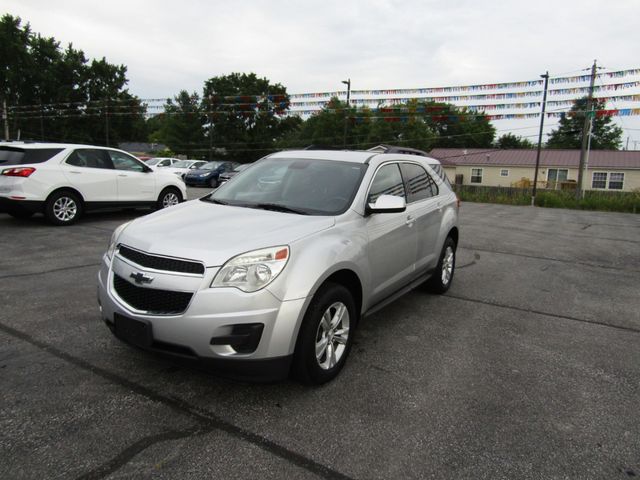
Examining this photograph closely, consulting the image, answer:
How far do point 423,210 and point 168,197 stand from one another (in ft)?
27.1

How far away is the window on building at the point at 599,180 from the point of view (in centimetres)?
4006

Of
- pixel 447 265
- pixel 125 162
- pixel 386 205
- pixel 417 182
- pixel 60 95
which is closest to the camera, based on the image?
pixel 386 205

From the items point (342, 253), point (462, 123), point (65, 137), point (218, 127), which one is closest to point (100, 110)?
point (65, 137)

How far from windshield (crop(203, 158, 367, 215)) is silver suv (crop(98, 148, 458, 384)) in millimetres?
11

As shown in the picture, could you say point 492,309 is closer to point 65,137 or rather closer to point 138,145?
point 65,137

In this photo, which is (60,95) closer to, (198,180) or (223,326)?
(198,180)

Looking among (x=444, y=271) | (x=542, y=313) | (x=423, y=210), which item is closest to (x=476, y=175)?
(x=444, y=271)

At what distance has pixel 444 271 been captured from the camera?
18.2 ft


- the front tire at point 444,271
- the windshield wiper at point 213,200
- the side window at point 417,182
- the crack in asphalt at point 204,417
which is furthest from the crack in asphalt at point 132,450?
the front tire at point 444,271

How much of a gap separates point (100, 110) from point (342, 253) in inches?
2179

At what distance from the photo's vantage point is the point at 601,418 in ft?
9.47

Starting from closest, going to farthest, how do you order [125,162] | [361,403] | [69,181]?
[361,403], [69,181], [125,162]

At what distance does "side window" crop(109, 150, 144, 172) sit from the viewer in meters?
10.0

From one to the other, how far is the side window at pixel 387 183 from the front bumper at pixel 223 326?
152 centimetres
